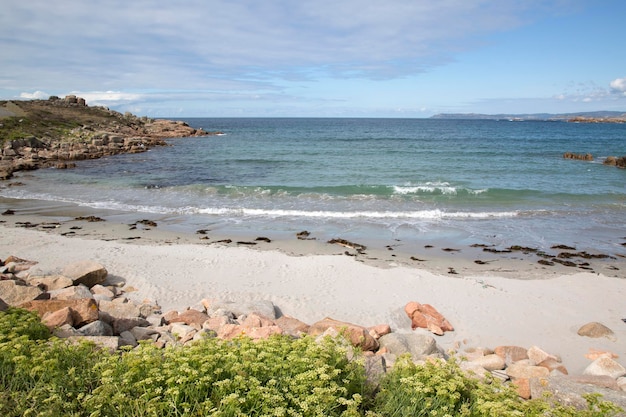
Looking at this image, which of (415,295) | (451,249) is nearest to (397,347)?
(415,295)

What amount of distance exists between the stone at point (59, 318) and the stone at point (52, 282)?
297 cm

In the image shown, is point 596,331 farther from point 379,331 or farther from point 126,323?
point 126,323

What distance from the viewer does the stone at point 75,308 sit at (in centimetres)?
706

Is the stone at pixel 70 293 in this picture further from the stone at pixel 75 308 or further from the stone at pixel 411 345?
the stone at pixel 411 345

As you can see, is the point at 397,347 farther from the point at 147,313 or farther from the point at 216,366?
the point at 147,313

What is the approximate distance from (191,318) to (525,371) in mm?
6025

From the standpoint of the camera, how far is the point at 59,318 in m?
6.68

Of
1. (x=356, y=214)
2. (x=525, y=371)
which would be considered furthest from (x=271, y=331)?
(x=356, y=214)

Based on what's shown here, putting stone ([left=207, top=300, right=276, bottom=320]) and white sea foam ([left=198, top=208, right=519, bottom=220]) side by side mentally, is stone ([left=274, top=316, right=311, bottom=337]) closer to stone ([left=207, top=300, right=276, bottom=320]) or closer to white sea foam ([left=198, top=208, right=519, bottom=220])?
stone ([left=207, top=300, right=276, bottom=320])

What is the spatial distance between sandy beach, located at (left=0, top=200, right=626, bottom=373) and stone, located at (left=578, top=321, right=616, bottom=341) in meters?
0.13

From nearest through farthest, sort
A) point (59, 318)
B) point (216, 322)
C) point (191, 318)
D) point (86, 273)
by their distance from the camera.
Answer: point (59, 318)
point (216, 322)
point (191, 318)
point (86, 273)

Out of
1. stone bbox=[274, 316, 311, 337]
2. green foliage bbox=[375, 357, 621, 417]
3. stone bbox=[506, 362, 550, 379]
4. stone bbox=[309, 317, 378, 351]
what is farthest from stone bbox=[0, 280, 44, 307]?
stone bbox=[506, 362, 550, 379]

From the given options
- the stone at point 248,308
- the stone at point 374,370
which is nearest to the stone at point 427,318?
the stone at point 248,308

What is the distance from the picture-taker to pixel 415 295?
1065cm
